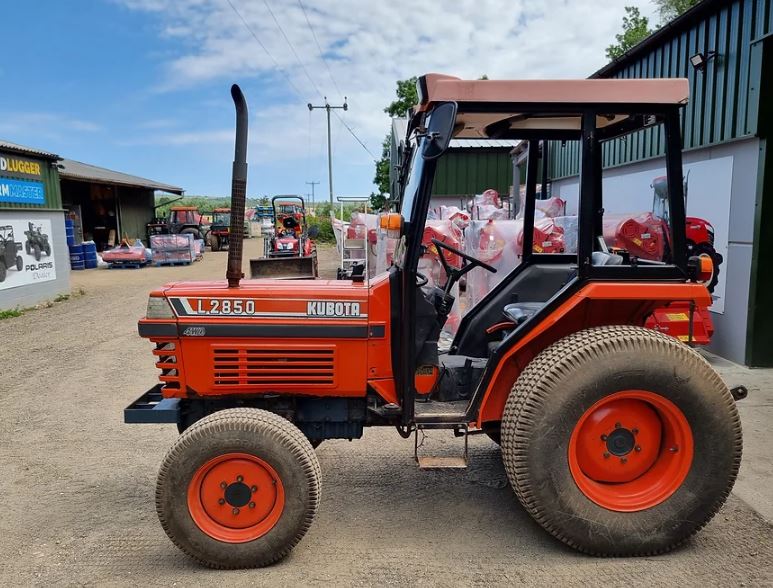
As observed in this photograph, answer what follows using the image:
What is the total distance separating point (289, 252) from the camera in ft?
51.2

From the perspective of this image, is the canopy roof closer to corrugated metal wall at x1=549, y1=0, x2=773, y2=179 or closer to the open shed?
corrugated metal wall at x1=549, y1=0, x2=773, y2=179

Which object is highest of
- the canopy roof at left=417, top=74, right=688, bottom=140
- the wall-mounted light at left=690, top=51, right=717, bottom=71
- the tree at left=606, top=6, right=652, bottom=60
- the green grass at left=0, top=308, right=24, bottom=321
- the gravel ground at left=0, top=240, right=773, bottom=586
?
the tree at left=606, top=6, right=652, bottom=60

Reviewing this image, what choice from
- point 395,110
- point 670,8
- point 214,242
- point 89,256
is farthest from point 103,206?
point 670,8

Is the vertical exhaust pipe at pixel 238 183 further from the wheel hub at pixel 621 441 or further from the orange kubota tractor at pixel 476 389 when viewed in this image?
the wheel hub at pixel 621 441

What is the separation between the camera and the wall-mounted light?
23.7 ft

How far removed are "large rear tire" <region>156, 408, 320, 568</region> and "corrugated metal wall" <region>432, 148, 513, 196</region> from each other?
46.7ft

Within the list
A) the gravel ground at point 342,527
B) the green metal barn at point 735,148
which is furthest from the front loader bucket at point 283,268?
the green metal barn at point 735,148

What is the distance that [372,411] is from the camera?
3428mm

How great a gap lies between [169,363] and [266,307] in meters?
0.63

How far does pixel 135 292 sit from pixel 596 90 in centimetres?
1345

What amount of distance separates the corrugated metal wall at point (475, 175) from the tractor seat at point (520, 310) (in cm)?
1298

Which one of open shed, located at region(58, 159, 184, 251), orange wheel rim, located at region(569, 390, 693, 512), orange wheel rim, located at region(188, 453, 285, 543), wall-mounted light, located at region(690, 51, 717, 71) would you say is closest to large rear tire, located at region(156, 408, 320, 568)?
orange wheel rim, located at region(188, 453, 285, 543)

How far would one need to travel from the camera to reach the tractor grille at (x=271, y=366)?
3.26m

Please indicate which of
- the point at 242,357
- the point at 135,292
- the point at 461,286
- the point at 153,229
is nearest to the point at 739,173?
the point at 461,286
